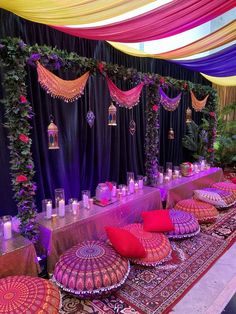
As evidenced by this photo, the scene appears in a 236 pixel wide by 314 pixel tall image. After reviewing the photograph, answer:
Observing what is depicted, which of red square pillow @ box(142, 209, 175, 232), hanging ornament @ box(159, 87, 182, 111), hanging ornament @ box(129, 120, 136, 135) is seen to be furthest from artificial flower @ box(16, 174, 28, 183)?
hanging ornament @ box(159, 87, 182, 111)

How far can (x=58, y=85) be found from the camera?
2.82 m

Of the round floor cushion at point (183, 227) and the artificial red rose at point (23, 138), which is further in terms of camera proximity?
the round floor cushion at point (183, 227)

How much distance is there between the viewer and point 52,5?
83.1 inches

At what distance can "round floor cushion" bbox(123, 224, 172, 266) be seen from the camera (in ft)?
9.17

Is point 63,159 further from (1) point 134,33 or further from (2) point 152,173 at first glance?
(1) point 134,33

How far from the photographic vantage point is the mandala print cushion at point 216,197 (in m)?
4.40

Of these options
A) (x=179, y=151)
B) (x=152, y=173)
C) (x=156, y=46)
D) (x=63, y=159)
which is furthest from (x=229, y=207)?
(x=156, y=46)

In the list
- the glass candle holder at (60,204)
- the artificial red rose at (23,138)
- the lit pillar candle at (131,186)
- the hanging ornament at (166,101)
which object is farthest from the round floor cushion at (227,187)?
the artificial red rose at (23,138)

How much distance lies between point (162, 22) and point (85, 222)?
7.83ft

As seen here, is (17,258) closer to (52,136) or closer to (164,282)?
(52,136)

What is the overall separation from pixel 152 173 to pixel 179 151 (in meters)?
2.19

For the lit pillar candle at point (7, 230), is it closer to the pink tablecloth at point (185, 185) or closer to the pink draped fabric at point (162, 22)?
the pink draped fabric at point (162, 22)

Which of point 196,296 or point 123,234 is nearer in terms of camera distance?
point 196,296

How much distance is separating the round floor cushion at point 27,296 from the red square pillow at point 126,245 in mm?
801
